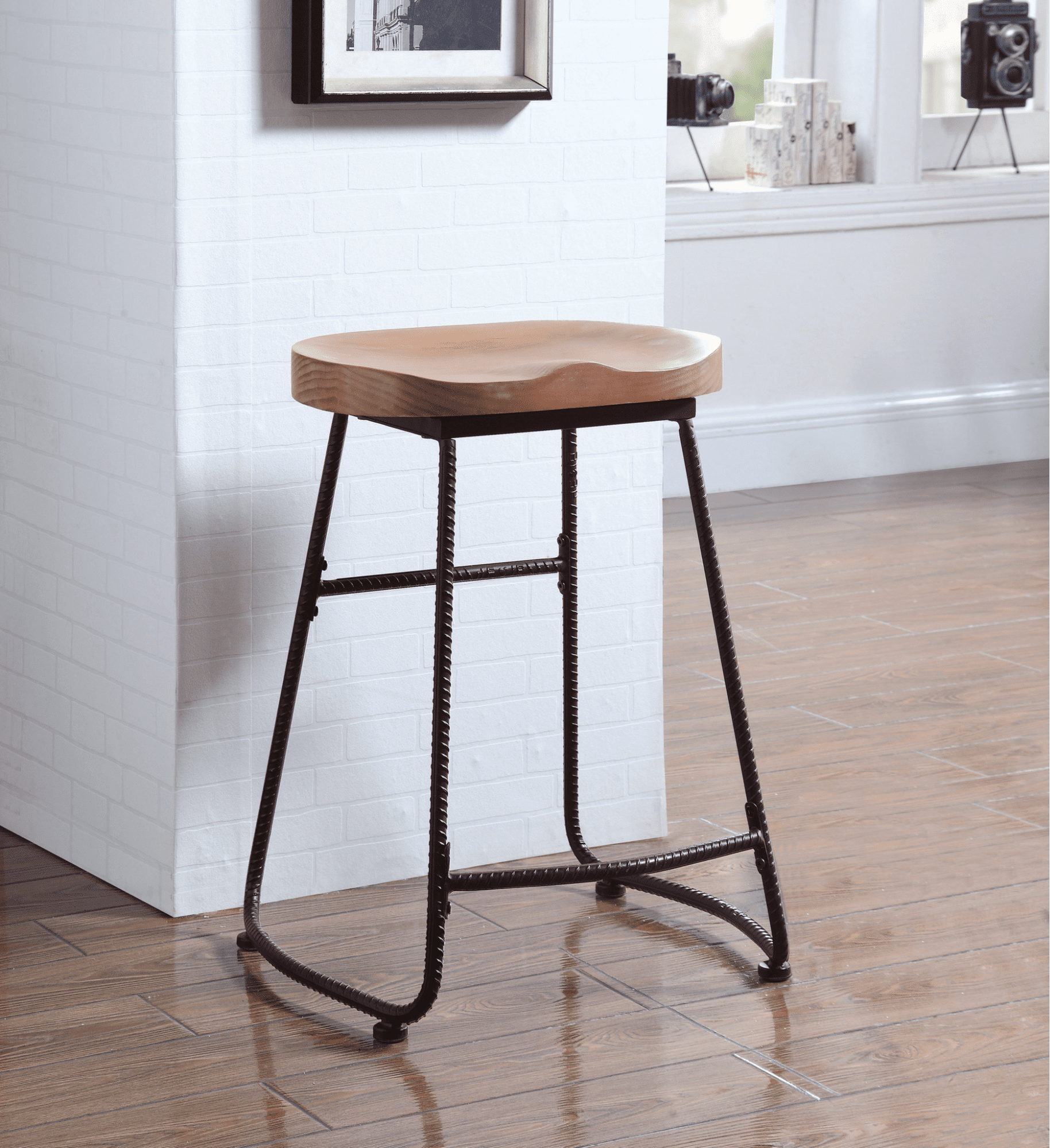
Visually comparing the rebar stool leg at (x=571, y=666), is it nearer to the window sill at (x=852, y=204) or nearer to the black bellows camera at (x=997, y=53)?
the window sill at (x=852, y=204)

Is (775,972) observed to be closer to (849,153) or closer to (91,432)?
(91,432)

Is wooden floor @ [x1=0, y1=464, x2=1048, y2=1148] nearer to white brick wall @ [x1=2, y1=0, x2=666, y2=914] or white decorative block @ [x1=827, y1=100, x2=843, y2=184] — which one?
white brick wall @ [x1=2, y1=0, x2=666, y2=914]

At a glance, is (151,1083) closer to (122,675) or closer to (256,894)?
(256,894)

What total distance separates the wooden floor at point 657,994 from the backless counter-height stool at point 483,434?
0.07 meters

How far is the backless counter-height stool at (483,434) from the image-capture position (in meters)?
2.02

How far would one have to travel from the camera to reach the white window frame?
5.32m

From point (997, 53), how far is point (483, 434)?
4.09 metres

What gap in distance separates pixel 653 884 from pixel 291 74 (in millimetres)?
1156

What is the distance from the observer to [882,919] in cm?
249

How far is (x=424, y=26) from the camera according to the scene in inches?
95.2

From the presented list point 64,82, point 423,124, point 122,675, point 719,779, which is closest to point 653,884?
point 719,779

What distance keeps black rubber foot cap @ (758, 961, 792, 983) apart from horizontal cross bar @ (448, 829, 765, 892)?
145 mm

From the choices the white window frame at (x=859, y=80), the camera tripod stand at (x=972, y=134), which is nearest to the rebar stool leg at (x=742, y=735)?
the white window frame at (x=859, y=80)

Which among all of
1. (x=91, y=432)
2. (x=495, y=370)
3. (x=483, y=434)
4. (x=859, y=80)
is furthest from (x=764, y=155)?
(x=483, y=434)
